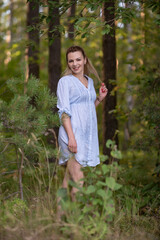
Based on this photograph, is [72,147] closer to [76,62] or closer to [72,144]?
[72,144]

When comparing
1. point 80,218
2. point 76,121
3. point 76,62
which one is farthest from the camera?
point 76,62

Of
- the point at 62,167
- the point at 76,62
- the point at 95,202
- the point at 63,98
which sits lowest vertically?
the point at 95,202

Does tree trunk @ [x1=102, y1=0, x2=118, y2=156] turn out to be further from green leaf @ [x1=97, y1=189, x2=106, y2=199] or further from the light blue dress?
green leaf @ [x1=97, y1=189, x2=106, y2=199]

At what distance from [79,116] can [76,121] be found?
74 mm

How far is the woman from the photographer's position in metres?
3.69

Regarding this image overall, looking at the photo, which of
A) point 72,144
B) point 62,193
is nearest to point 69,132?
point 72,144

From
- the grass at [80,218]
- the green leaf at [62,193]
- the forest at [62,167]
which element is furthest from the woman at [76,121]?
the green leaf at [62,193]

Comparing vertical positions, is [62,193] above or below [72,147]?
below

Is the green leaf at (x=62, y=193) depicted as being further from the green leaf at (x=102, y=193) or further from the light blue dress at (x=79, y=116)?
the light blue dress at (x=79, y=116)

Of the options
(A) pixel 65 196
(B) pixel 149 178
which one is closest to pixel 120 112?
(B) pixel 149 178

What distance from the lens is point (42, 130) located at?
11.7ft

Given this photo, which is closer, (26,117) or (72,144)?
(26,117)

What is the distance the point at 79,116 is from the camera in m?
3.79

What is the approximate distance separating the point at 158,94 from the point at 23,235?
338 centimetres
